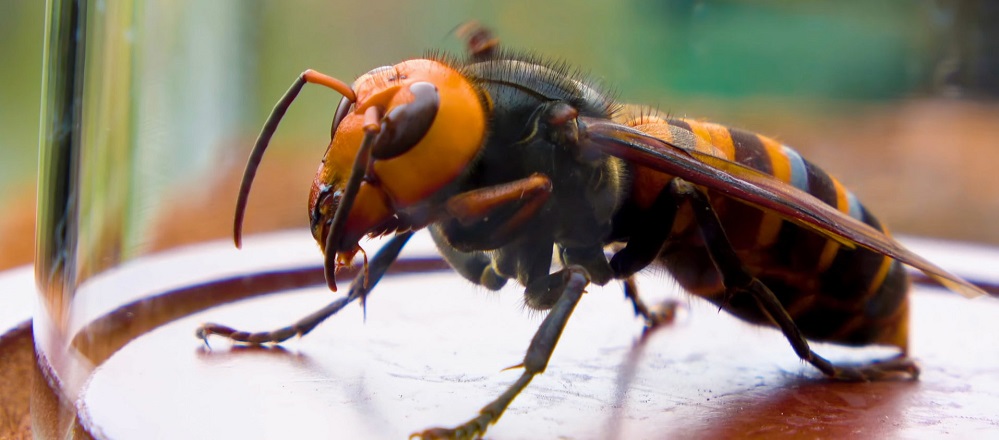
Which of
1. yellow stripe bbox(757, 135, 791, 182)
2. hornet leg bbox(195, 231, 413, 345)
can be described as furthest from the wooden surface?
A: yellow stripe bbox(757, 135, 791, 182)

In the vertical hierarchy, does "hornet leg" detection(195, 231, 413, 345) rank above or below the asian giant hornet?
below

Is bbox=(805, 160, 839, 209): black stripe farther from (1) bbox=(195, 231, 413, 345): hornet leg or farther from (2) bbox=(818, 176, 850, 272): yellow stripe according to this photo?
(1) bbox=(195, 231, 413, 345): hornet leg

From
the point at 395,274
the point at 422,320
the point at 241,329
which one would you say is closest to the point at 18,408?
the point at 241,329

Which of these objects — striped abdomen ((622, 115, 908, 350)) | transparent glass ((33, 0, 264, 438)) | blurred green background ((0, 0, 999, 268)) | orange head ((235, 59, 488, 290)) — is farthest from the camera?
blurred green background ((0, 0, 999, 268))

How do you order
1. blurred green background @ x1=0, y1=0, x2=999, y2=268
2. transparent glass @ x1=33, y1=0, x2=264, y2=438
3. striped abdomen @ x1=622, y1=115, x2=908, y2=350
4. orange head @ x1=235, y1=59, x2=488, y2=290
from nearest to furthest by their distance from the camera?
orange head @ x1=235, y1=59, x2=488, y2=290 → transparent glass @ x1=33, y1=0, x2=264, y2=438 → striped abdomen @ x1=622, y1=115, x2=908, y2=350 → blurred green background @ x1=0, y1=0, x2=999, y2=268

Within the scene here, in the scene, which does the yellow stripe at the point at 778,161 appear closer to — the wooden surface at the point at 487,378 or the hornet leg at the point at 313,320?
the wooden surface at the point at 487,378

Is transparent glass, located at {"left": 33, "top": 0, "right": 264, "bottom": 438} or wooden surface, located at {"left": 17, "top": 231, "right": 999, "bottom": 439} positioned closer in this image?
wooden surface, located at {"left": 17, "top": 231, "right": 999, "bottom": 439}
